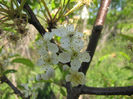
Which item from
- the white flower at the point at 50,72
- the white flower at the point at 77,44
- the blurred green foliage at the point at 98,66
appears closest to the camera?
the white flower at the point at 77,44

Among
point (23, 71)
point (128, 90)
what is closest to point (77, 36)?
point (128, 90)

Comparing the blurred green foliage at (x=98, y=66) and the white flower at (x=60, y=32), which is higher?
the white flower at (x=60, y=32)

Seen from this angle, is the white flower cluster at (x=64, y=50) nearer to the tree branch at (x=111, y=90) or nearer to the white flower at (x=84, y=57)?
the white flower at (x=84, y=57)

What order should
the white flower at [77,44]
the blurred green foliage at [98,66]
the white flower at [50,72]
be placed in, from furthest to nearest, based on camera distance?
1. the blurred green foliage at [98,66]
2. the white flower at [50,72]
3. the white flower at [77,44]

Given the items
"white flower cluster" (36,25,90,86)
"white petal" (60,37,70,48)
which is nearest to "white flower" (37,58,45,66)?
"white flower cluster" (36,25,90,86)

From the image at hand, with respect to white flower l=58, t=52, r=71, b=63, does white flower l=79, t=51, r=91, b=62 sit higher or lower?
lower

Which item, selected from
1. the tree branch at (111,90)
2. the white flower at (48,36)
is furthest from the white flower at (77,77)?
the white flower at (48,36)

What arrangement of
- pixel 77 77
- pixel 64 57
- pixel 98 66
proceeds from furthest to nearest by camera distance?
1. pixel 98 66
2. pixel 77 77
3. pixel 64 57

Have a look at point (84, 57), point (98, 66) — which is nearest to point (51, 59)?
point (84, 57)

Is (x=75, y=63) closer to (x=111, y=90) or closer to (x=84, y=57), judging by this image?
(x=84, y=57)

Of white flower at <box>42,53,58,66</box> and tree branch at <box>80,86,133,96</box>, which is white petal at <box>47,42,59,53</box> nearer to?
white flower at <box>42,53,58,66</box>

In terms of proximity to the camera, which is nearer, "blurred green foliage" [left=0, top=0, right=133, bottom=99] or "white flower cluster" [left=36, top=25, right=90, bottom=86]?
"white flower cluster" [left=36, top=25, right=90, bottom=86]
